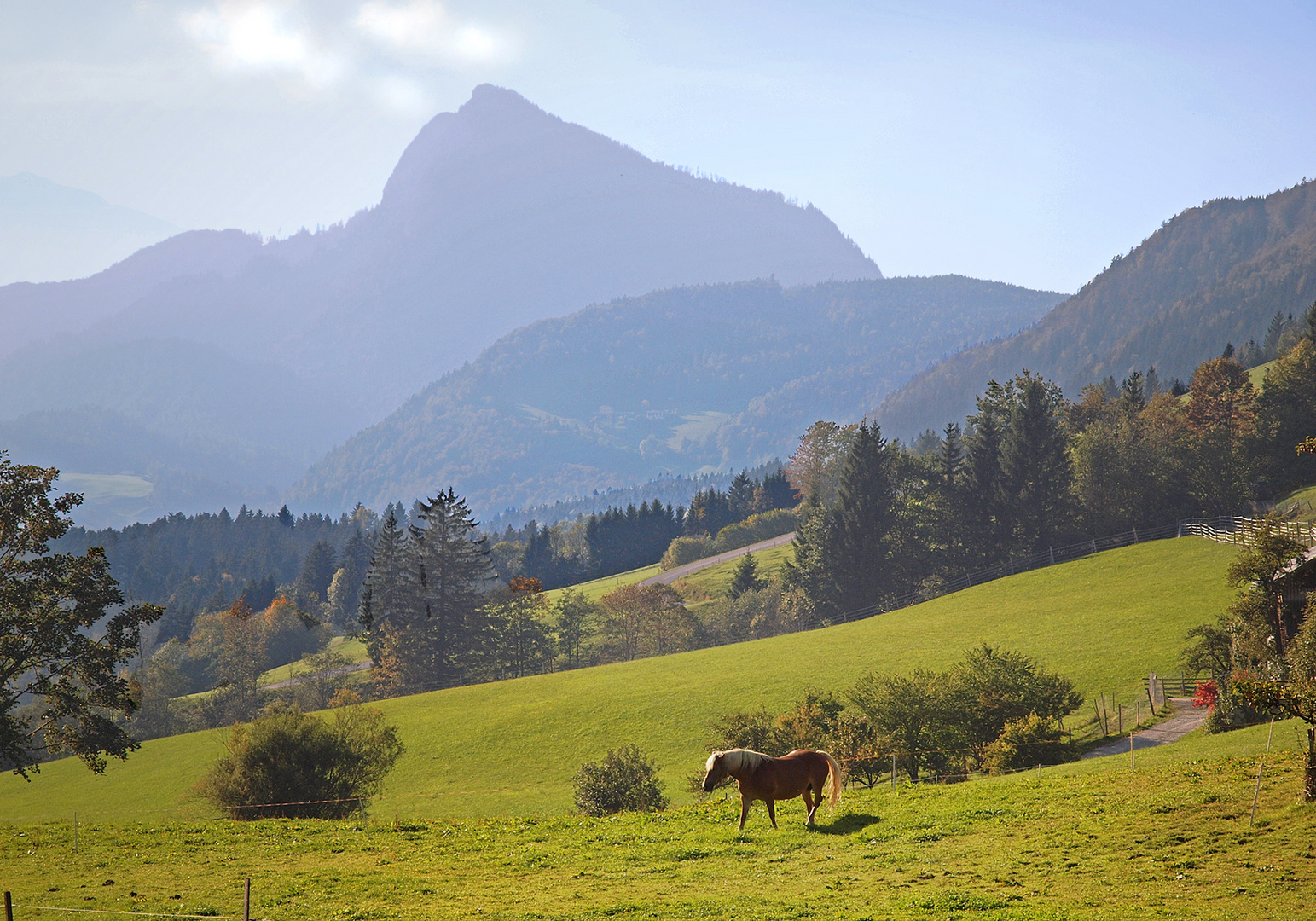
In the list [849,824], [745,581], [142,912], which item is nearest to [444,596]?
[745,581]

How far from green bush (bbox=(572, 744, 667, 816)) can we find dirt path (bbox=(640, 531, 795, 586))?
9579 centimetres

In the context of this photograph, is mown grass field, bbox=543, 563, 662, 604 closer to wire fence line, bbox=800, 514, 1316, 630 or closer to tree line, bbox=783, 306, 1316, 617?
tree line, bbox=783, 306, 1316, 617

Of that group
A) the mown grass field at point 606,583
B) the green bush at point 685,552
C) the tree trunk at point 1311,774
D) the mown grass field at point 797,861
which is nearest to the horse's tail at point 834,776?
the mown grass field at point 797,861

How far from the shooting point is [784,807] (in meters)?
22.9

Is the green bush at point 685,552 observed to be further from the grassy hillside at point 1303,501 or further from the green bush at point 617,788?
the green bush at point 617,788

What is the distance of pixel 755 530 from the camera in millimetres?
149625

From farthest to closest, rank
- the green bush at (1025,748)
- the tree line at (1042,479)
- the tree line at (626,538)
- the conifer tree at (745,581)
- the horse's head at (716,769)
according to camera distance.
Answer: the tree line at (626,538) → the conifer tree at (745,581) → the tree line at (1042,479) → the green bush at (1025,748) → the horse's head at (716,769)

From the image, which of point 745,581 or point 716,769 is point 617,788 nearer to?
point 716,769

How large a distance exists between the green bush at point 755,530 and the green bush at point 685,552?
2265 mm

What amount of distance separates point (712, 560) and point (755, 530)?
12.8m

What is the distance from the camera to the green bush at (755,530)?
148m

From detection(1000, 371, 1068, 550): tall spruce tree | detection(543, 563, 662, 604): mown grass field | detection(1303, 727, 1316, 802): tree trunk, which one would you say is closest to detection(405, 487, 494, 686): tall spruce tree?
detection(543, 563, 662, 604): mown grass field

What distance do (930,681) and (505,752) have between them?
27.1m

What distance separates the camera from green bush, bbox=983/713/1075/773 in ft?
108
